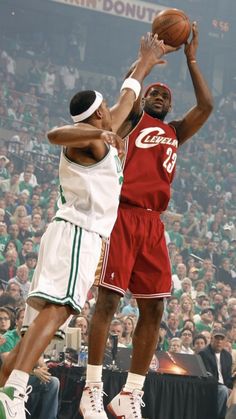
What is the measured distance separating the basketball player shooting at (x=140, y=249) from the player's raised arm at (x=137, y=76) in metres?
0.28

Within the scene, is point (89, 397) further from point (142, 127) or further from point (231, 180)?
point (231, 180)

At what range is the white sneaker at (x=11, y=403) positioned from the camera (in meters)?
4.10

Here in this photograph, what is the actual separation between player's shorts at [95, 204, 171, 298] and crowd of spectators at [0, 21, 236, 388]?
278 cm

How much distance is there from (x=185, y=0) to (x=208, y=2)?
915 mm

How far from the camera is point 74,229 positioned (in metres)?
4.59

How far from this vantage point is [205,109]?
5.77 meters

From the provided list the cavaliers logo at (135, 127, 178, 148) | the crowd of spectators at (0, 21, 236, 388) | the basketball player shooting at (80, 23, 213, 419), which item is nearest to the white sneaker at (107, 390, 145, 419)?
the basketball player shooting at (80, 23, 213, 419)

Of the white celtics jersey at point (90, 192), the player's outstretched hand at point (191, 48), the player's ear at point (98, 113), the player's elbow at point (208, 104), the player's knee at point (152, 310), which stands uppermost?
the player's outstretched hand at point (191, 48)

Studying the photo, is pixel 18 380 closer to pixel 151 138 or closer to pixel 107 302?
pixel 107 302

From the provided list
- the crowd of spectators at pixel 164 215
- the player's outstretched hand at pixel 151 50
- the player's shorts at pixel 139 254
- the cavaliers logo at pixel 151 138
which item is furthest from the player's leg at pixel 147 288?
the crowd of spectators at pixel 164 215

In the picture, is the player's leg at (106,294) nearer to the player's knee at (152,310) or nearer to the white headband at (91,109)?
the player's knee at (152,310)

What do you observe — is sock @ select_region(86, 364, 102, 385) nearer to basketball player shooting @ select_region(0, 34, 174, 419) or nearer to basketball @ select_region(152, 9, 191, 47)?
basketball player shooting @ select_region(0, 34, 174, 419)

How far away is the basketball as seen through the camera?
5.43 metres

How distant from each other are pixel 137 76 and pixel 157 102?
1.84 feet
